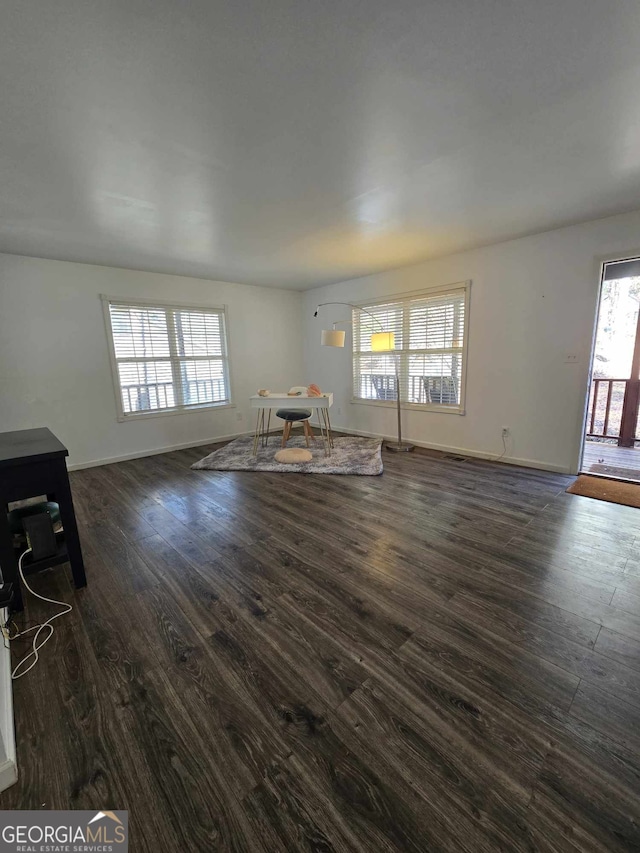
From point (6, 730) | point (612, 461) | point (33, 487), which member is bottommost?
point (612, 461)

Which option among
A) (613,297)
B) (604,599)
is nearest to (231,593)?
(604,599)

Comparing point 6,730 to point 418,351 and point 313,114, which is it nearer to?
point 313,114

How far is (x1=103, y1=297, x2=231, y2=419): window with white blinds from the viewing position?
179 inches

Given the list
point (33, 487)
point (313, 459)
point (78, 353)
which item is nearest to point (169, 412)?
point (78, 353)

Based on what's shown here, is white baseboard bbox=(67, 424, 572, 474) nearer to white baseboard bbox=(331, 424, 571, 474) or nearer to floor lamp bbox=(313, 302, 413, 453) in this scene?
white baseboard bbox=(331, 424, 571, 474)

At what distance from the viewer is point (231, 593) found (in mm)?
1929

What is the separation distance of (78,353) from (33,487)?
3.03 meters

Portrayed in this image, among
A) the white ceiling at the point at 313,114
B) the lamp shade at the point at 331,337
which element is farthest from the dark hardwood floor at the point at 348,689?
the lamp shade at the point at 331,337

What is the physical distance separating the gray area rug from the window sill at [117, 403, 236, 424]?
697 millimetres

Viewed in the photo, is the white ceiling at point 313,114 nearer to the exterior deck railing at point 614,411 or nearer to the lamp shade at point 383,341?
the lamp shade at point 383,341

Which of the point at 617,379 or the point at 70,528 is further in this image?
the point at 617,379

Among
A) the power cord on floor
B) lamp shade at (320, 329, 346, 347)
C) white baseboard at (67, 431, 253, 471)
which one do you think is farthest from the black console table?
lamp shade at (320, 329, 346, 347)

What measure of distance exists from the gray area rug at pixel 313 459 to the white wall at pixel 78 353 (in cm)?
102

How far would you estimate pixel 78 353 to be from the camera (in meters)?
4.19
